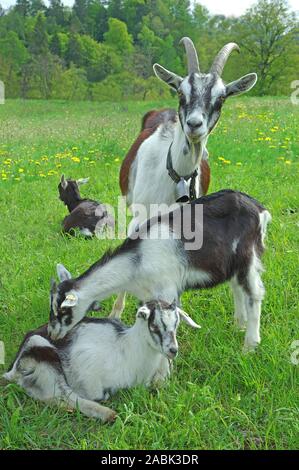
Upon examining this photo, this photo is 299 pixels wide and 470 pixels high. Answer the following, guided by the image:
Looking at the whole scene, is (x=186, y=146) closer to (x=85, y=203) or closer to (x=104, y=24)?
(x=85, y=203)

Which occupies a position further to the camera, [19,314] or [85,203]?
[85,203]

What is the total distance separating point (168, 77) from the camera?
454 cm

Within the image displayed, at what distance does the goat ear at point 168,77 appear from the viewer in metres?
4.45

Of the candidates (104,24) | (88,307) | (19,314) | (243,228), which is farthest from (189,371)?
(104,24)

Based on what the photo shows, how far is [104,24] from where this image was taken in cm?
5166

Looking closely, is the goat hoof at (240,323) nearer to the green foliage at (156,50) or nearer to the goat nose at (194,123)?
the goat nose at (194,123)

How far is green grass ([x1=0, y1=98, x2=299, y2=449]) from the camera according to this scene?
10.4ft

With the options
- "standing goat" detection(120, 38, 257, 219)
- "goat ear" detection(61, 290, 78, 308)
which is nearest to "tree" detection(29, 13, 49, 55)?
"standing goat" detection(120, 38, 257, 219)

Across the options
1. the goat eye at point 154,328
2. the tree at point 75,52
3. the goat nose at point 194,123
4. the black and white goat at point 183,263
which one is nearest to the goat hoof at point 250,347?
the black and white goat at point 183,263

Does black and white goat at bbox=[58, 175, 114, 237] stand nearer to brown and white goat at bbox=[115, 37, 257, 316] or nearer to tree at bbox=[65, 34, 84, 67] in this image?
brown and white goat at bbox=[115, 37, 257, 316]

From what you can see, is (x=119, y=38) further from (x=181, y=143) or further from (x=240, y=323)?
(x=240, y=323)

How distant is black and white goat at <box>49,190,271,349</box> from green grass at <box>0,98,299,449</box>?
360mm

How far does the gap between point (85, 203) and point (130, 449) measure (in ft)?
14.1

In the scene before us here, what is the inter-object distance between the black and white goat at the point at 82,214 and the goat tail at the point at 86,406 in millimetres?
3108
